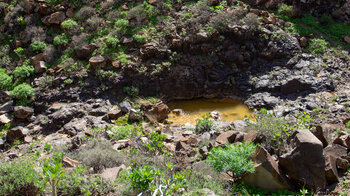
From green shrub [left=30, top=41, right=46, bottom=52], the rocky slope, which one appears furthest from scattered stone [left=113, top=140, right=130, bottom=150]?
green shrub [left=30, top=41, right=46, bottom=52]

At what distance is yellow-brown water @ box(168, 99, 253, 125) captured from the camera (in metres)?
10.0

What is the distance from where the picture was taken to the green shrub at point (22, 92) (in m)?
9.75

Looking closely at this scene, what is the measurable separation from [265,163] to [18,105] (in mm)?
8862

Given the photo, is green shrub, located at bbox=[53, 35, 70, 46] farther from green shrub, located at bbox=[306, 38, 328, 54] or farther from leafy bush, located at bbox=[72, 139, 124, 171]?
green shrub, located at bbox=[306, 38, 328, 54]

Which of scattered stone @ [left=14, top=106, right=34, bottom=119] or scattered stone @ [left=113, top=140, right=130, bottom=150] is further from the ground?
scattered stone @ [left=113, top=140, right=130, bottom=150]

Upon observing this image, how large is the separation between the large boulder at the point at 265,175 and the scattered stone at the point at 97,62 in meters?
7.65

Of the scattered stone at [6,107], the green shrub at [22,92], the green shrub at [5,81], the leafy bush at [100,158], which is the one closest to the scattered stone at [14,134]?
the scattered stone at [6,107]

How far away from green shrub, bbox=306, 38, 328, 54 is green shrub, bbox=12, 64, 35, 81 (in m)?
11.4

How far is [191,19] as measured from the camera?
1180cm

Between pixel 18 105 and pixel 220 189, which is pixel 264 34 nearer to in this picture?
pixel 220 189

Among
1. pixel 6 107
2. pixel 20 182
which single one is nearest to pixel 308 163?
pixel 20 182

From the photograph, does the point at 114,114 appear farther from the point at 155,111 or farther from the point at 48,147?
the point at 48,147

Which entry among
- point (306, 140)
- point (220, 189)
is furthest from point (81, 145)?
point (306, 140)

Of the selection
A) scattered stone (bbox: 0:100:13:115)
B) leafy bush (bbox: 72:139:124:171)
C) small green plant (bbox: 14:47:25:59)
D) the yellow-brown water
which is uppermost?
small green plant (bbox: 14:47:25:59)
